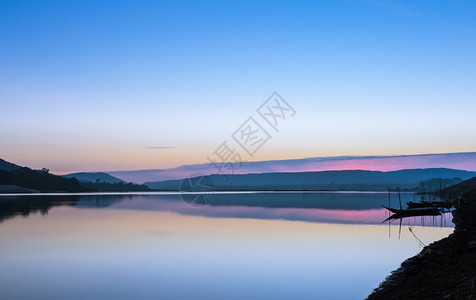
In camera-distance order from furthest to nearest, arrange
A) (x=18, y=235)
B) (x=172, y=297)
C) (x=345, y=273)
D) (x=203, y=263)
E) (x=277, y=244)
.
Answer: (x=18, y=235)
(x=277, y=244)
(x=203, y=263)
(x=345, y=273)
(x=172, y=297)

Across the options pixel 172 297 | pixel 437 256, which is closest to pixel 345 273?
pixel 437 256

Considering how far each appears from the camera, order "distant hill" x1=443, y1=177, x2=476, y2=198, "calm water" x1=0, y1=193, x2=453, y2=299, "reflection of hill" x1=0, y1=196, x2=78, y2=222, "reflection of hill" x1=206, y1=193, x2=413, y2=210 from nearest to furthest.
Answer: "calm water" x1=0, y1=193, x2=453, y2=299 < "reflection of hill" x1=0, y1=196, x2=78, y2=222 < "reflection of hill" x1=206, y1=193, x2=413, y2=210 < "distant hill" x1=443, y1=177, x2=476, y2=198

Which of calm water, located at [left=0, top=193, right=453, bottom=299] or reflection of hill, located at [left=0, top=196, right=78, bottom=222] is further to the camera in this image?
reflection of hill, located at [left=0, top=196, right=78, bottom=222]

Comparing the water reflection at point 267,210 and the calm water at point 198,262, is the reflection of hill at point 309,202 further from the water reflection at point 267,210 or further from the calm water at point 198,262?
the calm water at point 198,262

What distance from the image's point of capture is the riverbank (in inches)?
446

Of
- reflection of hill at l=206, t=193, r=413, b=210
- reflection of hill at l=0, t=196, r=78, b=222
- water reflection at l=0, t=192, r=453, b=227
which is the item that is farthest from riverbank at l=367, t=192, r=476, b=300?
reflection of hill at l=206, t=193, r=413, b=210

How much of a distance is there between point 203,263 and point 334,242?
10.6m

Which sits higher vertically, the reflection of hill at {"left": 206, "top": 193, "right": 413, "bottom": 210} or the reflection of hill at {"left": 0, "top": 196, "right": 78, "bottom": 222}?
the reflection of hill at {"left": 0, "top": 196, "right": 78, "bottom": 222}

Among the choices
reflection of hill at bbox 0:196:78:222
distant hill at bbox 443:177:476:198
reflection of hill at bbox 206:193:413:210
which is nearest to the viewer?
reflection of hill at bbox 0:196:78:222

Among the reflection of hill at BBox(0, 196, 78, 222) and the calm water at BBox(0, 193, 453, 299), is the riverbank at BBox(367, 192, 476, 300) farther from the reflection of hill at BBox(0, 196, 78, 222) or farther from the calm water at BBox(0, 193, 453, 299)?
the reflection of hill at BBox(0, 196, 78, 222)

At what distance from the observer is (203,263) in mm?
19812

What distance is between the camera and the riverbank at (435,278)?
1133cm

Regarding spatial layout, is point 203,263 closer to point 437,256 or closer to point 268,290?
point 268,290

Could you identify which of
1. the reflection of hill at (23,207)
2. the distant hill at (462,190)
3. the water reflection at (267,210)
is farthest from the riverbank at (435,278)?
the distant hill at (462,190)
